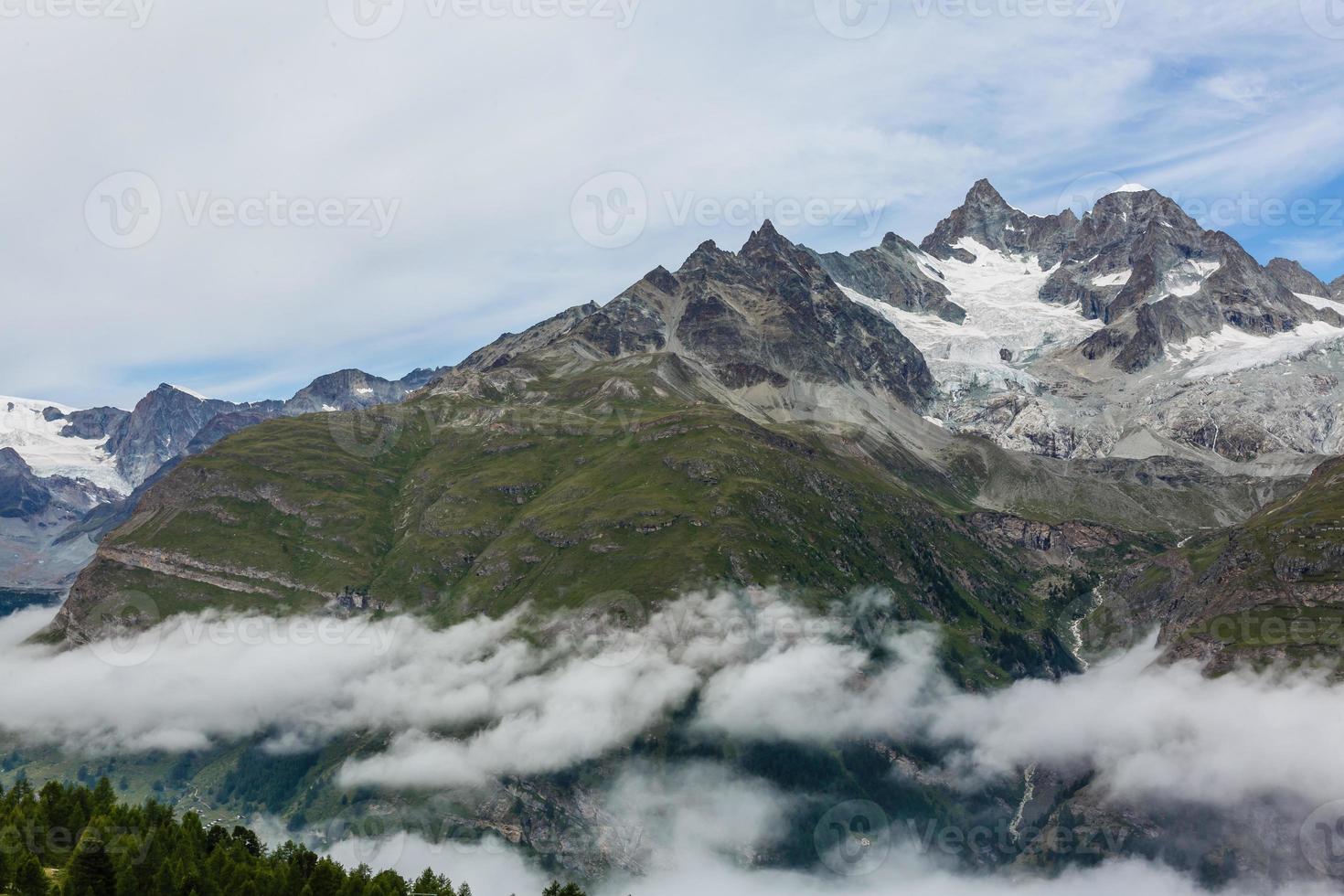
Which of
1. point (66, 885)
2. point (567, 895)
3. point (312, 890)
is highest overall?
point (66, 885)

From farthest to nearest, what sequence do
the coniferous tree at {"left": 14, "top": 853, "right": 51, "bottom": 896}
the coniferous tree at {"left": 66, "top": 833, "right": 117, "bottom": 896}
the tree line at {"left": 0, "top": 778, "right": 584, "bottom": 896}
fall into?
the tree line at {"left": 0, "top": 778, "right": 584, "bottom": 896} → the coniferous tree at {"left": 66, "top": 833, "right": 117, "bottom": 896} → the coniferous tree at {"left": 14, "top": 853, "right": 51, "bottom": 896}

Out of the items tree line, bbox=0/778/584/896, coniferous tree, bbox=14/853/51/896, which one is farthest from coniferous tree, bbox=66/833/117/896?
coniferous tree, bbox=14/853/51/896

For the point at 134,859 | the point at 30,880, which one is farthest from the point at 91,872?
the point at 134,859

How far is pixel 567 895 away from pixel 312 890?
43710mm

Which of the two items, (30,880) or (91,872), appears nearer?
(30,880)

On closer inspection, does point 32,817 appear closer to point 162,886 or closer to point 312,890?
A: point 162,886

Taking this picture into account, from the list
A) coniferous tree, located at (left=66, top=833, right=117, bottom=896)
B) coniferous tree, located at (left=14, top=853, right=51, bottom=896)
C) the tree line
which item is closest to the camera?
coniferous tree, located at (left=14, top=853, right=51, bottom=896)

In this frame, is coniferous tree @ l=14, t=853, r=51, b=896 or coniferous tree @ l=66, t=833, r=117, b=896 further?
coniferous tree @ l=66, t=833, r=117, b=896

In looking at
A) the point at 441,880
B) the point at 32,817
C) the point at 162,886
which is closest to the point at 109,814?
the point at 32,817

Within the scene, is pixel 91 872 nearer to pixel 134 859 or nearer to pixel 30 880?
pixel 30 880

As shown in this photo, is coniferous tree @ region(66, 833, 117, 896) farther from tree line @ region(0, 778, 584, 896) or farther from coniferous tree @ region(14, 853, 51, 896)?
coniferous tree @ region(14, 853, 51, 896)

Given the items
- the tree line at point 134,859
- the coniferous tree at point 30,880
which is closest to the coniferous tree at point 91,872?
the tree line at point 134,859

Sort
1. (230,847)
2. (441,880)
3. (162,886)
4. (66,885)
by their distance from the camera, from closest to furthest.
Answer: (66,885) < (162,886) < (230,847) < (441,880)

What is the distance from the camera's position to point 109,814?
6107 inches
